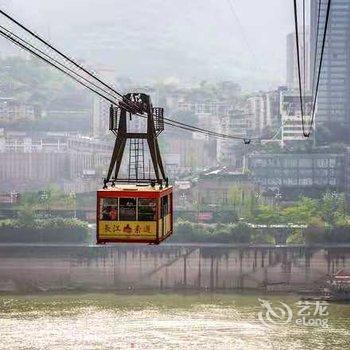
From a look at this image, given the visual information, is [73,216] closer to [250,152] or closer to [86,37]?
[250,152]

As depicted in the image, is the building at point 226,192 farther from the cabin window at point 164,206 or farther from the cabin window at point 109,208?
the cabin window at point 109,208

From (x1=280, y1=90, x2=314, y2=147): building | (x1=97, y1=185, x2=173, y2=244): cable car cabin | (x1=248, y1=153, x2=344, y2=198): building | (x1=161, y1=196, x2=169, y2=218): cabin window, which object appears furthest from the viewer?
(x1=280, y1=90, x2=314, y2=147): building

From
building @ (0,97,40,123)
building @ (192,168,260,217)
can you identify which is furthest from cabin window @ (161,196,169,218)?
building @ (0,97,40,123)

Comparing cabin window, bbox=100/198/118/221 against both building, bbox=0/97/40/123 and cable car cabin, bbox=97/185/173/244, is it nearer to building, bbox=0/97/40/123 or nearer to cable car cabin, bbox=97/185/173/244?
cable car cabin, bbox=97/185/173/244

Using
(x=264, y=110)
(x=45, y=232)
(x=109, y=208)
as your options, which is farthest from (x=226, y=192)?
(x=109, y=208)

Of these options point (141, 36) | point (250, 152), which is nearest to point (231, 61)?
point (141, 36)

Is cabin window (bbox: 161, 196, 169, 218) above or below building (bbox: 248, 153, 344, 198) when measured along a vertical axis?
above

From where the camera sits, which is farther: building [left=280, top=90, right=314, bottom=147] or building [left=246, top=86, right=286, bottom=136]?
building [left=246, top=86, right=286, bottom=136]

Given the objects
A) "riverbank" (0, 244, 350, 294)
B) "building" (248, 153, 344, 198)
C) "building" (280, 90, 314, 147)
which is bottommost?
"riverbank" (0, 244, 350, 294)
